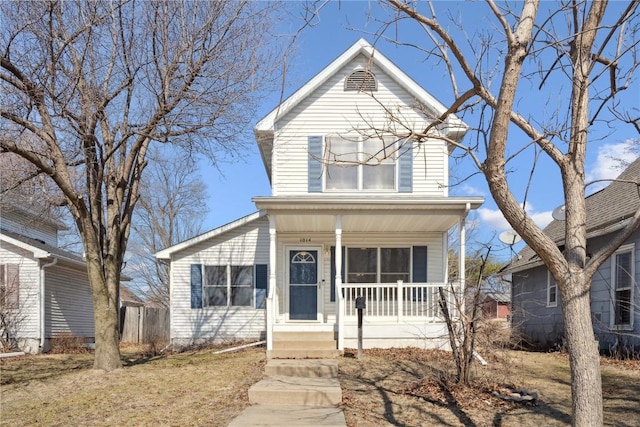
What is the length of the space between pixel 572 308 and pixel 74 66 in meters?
8.58

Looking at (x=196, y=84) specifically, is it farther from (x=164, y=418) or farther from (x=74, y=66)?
(x=164, y=418)

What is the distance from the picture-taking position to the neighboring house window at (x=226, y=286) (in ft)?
45.6

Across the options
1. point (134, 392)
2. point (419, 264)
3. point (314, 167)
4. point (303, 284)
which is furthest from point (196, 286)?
point (134, 392)

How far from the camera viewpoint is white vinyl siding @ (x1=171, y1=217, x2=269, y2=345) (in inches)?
543

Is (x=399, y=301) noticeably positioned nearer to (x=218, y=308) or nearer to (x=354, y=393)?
(x=354, y=393)

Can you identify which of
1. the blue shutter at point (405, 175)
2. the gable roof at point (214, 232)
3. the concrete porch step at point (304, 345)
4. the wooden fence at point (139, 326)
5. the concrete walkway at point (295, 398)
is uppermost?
the blue shutter at point (405, 175)

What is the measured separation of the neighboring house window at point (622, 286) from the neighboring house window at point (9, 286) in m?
14.6

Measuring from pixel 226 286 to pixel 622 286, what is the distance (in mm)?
9264

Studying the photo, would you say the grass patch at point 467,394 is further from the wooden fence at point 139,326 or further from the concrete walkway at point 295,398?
the wooden fence at point 139,326

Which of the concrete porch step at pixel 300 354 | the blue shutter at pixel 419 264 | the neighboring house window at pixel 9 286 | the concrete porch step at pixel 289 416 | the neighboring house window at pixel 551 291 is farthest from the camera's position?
the neighboring house window at pixel 551 291

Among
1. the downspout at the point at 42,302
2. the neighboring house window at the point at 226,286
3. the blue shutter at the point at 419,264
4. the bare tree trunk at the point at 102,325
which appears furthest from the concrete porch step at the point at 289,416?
the downspout at the point at 42,302

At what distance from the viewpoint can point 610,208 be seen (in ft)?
40.2

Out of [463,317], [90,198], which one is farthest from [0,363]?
[463,317]

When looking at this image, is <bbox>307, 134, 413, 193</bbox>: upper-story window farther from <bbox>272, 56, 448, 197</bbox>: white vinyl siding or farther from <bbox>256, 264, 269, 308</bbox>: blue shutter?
<bbox>256, 264, 269, 308</bbox>: blue shutter
